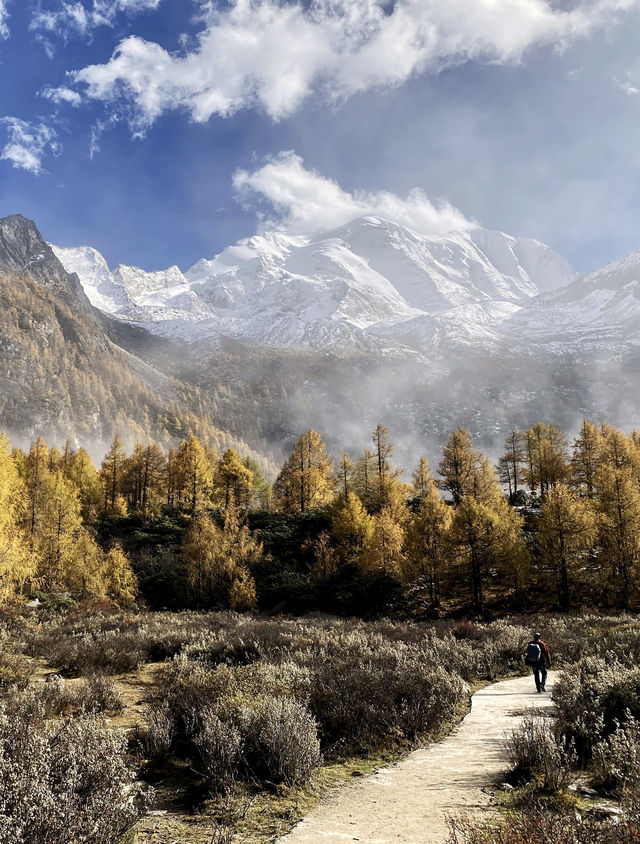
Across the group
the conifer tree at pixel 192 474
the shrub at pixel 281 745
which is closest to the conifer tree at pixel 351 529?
the conifer tree at pixel 192 474

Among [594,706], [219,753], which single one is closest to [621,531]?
[594,706]

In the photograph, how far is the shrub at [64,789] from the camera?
12.6 feet

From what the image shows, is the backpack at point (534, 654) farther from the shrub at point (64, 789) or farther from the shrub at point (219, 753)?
the shrub at point (64, 789)

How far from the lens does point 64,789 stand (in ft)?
15.3

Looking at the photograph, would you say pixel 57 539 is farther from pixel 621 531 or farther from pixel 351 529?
pixel 621 531

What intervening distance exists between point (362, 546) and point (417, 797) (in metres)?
39.8

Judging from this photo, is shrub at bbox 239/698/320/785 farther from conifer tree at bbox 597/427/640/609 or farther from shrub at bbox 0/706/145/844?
conifer tree at bbox 597/427/640/609

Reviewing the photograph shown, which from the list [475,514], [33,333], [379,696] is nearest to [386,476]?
[475,514]

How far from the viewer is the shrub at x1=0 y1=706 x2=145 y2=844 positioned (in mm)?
3842

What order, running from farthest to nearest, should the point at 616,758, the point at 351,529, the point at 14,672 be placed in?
1. the point at 351,529
2. the point at 14,672
3. the point at 616,758

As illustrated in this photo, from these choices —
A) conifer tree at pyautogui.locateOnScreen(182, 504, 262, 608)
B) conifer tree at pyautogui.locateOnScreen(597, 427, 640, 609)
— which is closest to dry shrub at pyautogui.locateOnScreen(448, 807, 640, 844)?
conifer tree at pyautogui.locateOnScreen(597, 427, 640, 609)

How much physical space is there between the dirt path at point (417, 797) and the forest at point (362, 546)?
920 inches

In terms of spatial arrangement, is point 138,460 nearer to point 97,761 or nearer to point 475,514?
point 475,514

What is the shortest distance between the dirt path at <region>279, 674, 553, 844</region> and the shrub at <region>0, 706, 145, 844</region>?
174cm
